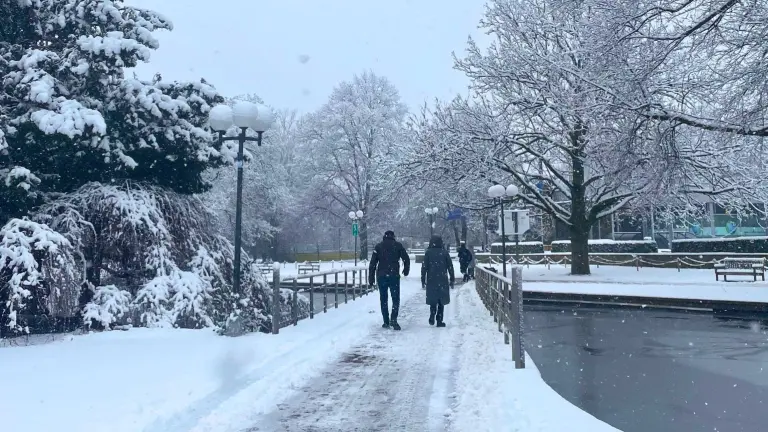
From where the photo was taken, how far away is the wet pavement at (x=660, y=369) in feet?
19.2

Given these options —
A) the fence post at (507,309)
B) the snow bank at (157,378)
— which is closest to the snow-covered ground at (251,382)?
the snow bank at (157,378)

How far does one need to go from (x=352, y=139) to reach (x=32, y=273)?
41708 mm

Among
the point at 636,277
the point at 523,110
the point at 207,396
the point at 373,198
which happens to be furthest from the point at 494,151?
the point at 373,198

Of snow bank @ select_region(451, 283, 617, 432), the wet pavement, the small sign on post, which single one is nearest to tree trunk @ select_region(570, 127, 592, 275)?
the small sign on post

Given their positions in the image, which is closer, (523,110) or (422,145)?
(523,110)

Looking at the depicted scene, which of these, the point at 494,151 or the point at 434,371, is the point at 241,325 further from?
the point at 494,151

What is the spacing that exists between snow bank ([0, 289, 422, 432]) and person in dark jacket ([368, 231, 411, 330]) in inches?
39.1

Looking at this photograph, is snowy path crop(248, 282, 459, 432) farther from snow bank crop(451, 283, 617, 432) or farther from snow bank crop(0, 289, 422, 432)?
snow bank crop(0, 289, 422, 432)

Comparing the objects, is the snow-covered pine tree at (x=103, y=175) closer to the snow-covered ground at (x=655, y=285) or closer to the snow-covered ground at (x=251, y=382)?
the snow-covered ground at (x=251, y=382)

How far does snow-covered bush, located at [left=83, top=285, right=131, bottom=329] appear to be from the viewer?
33.8ft

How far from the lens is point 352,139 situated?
5038 cm

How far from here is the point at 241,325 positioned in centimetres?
983

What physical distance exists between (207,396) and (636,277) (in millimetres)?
23537

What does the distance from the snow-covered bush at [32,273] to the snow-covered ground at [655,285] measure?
1372cm
